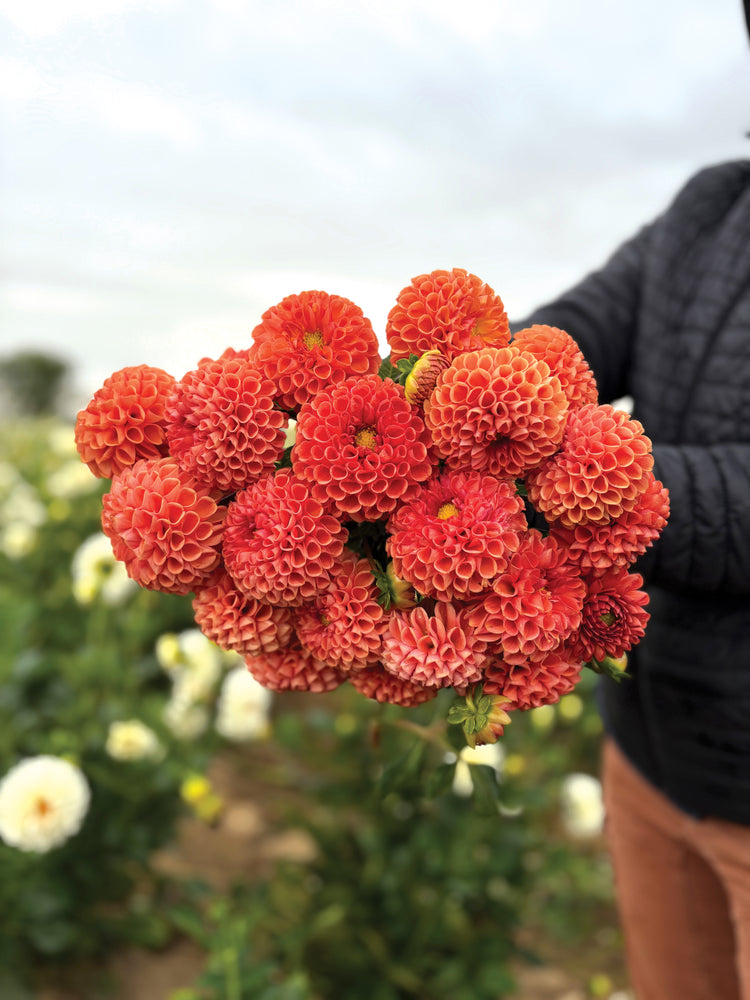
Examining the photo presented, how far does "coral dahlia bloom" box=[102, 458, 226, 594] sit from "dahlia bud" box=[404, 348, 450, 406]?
14 centimetres

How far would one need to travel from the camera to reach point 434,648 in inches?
18.9

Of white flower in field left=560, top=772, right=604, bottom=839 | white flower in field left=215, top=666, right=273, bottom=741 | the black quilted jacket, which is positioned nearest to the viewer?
the black quilted jacket

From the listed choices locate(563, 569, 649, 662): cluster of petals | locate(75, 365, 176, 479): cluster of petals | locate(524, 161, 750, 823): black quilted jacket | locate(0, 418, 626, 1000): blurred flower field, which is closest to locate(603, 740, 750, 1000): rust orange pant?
locate(524, 161, 750, 823): black quilted jacket

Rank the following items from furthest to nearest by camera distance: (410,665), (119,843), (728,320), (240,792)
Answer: (240,792), (119,843), (728,320), (410,665)

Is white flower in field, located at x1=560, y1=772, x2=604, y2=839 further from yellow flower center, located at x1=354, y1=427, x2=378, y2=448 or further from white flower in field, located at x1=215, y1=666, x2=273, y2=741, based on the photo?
yellow flower center, located at x1=354, y1=427, x2=378, y2=448

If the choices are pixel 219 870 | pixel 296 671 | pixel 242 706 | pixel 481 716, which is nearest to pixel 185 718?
pixel 242 706

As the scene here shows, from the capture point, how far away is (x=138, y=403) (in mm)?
523

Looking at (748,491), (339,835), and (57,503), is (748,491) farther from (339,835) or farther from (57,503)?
(57,503)

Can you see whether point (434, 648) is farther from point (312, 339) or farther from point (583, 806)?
point (583, 806)

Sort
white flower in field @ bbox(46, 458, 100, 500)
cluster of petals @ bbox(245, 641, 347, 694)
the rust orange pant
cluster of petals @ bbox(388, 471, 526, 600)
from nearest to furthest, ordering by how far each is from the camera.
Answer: cluster of petals @ bbox(388, 471, 526, 600), cluster of petals @ bbox(245, 641, 347, 694), the rust orange pant, white flower in field @ bbox(46, 458, 100, 500)

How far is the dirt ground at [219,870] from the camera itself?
57.6 inches

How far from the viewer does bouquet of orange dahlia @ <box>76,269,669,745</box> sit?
48cm

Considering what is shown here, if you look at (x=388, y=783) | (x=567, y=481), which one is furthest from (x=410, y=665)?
(x=388, y=783)

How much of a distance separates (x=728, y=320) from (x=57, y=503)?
1909 millimetres
